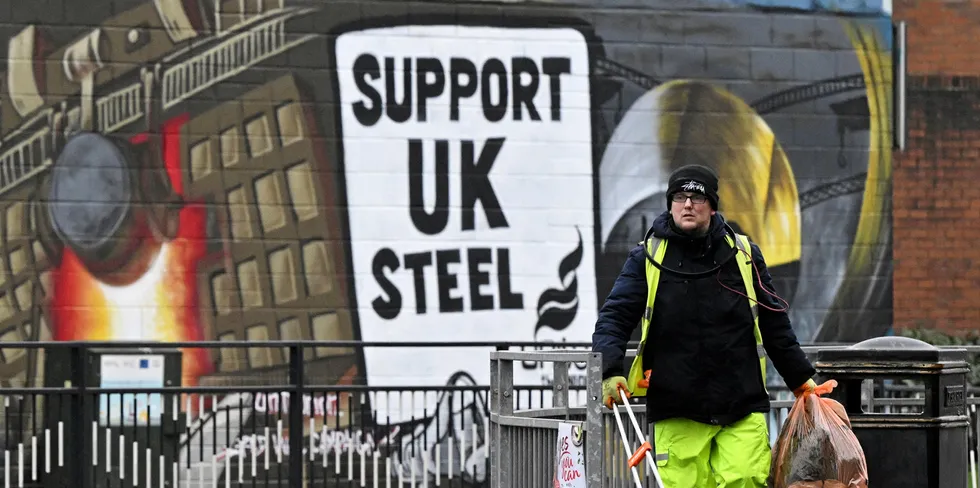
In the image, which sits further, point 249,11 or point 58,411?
point 249,11

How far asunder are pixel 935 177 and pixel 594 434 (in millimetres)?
8097

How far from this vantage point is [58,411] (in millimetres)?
9781

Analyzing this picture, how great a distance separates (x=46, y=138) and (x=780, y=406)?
647 centimetres

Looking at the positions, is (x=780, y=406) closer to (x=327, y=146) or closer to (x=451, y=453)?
(x=451, y=453)

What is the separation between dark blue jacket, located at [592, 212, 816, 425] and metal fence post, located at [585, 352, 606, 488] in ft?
0.29

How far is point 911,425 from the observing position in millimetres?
7105

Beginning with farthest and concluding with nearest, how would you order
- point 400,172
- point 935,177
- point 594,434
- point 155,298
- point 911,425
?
point 935,177, point 400,172, point 155,298, point 911,425, point 594,434

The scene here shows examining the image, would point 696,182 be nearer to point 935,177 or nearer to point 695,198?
point 695,198

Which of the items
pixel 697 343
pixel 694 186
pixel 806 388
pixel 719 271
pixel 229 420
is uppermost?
pixel 694 186

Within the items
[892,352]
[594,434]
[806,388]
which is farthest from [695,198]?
[892,352]

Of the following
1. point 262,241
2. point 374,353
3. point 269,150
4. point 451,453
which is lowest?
point 451,453

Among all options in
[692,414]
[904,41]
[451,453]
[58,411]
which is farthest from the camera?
[904,41]

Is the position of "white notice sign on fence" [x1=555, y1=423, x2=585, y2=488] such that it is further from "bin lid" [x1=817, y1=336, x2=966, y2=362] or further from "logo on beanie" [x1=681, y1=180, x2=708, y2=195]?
"bin lid" [x1=817, y1=336, x2=966, y2=362]

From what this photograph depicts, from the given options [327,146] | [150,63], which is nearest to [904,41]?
[327,146]
